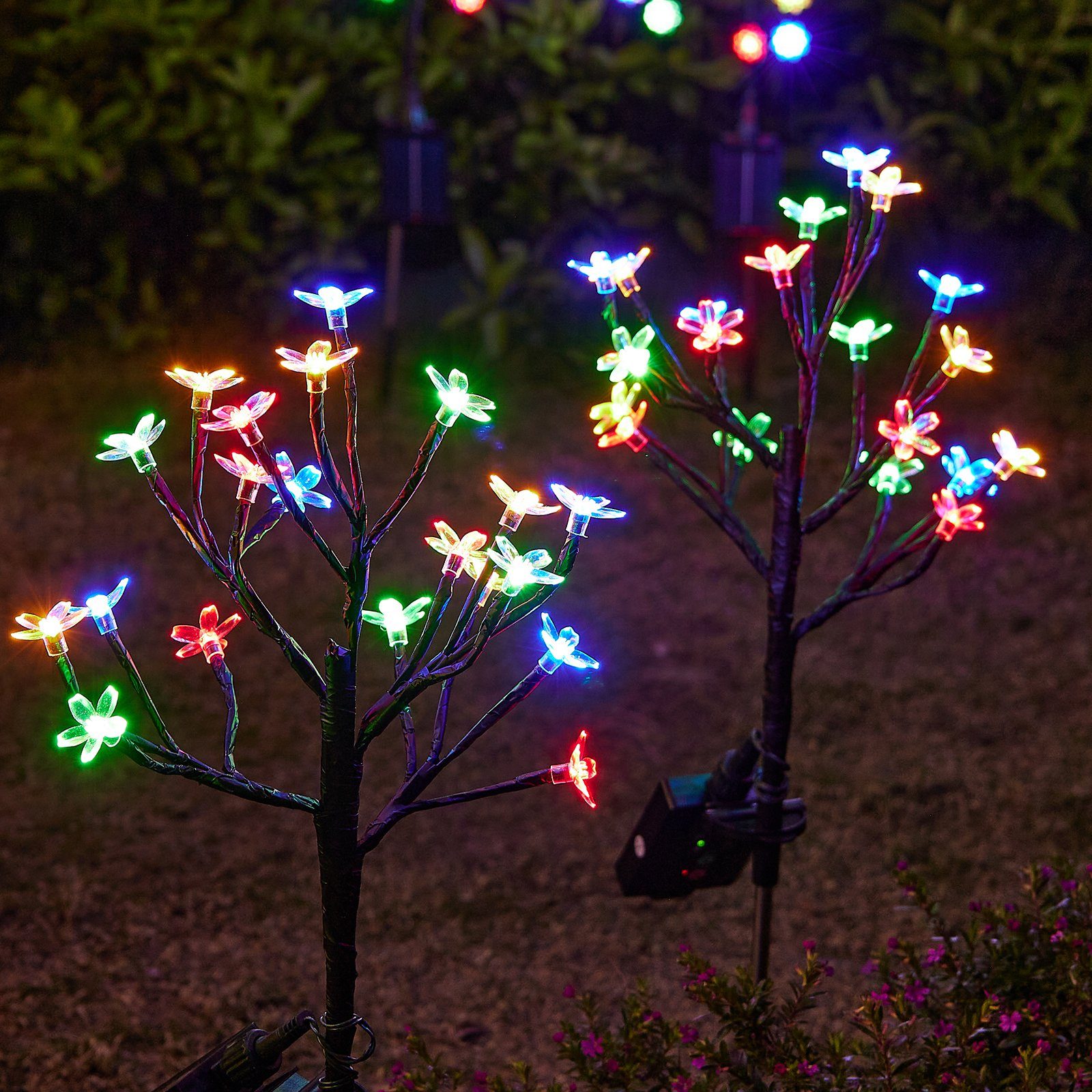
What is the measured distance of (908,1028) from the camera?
6.52ft

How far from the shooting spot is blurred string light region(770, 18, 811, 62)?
2809 mm

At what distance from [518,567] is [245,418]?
1.26 ft

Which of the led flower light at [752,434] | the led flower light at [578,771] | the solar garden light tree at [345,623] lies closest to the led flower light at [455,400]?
the solar garden light tree at [345,623]

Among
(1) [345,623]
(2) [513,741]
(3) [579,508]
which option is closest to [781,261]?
(3) [579,508]

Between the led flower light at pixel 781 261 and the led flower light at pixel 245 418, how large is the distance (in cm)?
93

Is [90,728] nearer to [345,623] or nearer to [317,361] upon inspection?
[345,623]

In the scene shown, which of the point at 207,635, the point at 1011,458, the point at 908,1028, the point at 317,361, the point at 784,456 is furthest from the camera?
the point at 784,456

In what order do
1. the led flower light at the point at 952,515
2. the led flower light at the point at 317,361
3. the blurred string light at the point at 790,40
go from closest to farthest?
the led flower light at the point at 317,361
the led flower light at the point at 952,515
the blurred string light at the point at 790,40

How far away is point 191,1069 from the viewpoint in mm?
1706

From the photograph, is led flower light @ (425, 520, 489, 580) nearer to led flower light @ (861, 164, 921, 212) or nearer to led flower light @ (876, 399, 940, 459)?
led flower light @ (876, 399, 940, 459)

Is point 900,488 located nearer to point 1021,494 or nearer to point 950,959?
point 950,959

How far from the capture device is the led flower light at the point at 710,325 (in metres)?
2.04

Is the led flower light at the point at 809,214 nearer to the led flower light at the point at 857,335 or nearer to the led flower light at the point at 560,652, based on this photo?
the led flower light at the point at 857,335

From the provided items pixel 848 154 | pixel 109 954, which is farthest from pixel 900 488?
pixel 109 954
